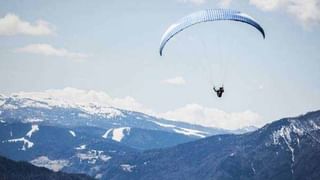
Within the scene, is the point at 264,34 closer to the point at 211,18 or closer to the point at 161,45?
the point at 211,18

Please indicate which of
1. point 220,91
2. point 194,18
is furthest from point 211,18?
point 220,91

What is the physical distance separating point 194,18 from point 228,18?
5556 millimetres

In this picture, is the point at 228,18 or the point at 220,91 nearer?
the point at 228,18

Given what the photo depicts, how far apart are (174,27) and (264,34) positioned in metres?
15.3

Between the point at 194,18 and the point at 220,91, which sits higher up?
the point at 194,18

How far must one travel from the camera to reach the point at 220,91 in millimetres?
90125

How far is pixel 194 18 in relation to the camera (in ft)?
270

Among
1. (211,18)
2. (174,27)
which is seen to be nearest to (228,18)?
(211,18)

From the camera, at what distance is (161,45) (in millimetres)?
91375

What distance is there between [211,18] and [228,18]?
134 inches

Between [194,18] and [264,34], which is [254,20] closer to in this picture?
[264,34]

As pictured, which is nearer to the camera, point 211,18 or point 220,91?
point 211,18

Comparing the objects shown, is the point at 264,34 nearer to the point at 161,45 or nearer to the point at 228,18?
the point at 228,18

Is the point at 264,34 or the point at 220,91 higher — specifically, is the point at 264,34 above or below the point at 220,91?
above
